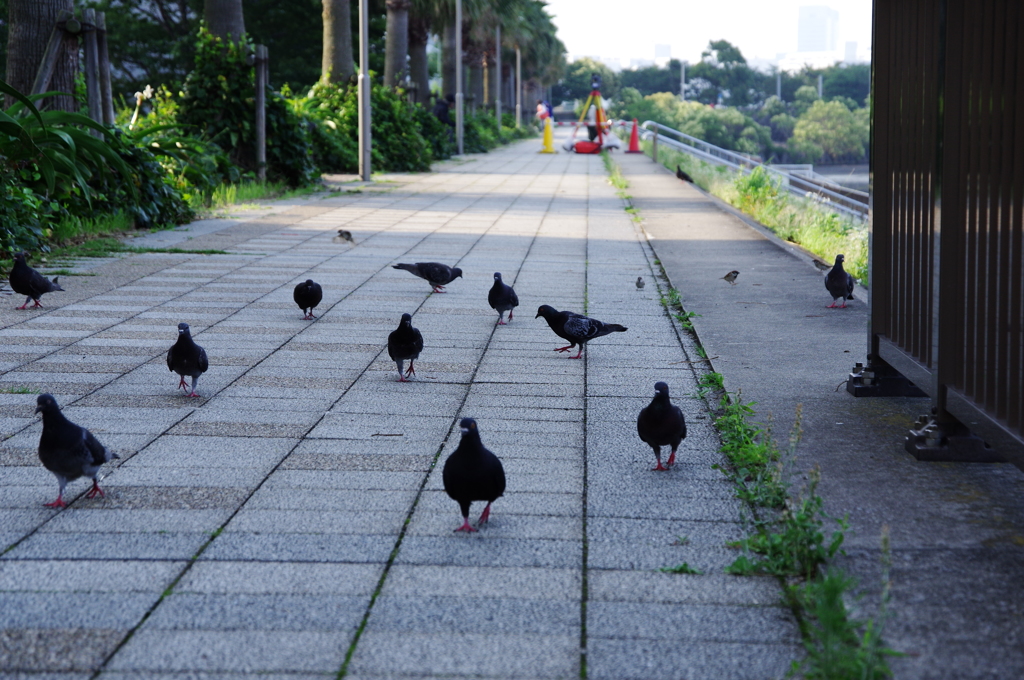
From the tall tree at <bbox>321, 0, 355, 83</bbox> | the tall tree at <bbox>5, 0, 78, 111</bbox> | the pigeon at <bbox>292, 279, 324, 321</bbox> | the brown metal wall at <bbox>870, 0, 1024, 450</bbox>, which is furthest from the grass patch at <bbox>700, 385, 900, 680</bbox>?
the tall tree at <bbox>321, 0, 355, 83</bbox>

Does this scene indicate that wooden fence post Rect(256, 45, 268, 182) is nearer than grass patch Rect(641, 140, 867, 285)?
No

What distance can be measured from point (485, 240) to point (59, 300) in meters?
6.12

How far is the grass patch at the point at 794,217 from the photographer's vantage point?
39.9ft

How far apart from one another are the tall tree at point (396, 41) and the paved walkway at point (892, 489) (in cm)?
2291

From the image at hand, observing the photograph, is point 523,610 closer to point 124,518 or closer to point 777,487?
point 777,487

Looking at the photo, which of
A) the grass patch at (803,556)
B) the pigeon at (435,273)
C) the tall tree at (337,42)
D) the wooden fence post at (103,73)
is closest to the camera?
the grass patch at (803,556)

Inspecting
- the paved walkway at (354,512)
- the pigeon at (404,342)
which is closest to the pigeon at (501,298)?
the paved walkway at (354,512)

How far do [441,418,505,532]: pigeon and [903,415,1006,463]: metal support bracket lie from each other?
2.01 meters

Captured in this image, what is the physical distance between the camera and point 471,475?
4.00 m

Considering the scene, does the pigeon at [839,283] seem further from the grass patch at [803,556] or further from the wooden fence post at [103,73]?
the wooden fence post at [103,73]

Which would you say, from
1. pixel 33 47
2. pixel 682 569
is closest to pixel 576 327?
pixel 682 569

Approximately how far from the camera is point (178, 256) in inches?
456

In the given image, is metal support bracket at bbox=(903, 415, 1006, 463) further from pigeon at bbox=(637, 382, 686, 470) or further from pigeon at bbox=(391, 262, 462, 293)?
pigeon at bbox=(391, 262, 462, 293)

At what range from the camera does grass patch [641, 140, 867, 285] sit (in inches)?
479
